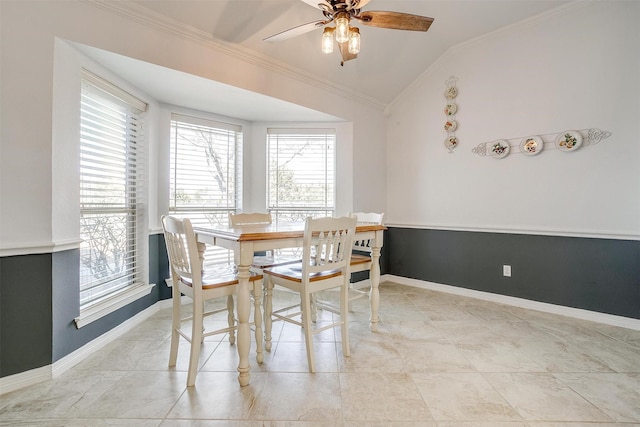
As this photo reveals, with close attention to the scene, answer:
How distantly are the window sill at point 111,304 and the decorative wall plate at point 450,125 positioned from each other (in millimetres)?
3617

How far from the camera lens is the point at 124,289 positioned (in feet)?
8.50

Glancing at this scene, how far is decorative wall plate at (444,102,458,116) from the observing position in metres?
3.51

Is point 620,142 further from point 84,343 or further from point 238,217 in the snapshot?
point 84,343

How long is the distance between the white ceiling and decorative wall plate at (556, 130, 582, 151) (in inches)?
47.4

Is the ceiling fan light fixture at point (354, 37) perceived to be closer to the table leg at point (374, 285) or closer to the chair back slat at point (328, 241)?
the chair back slat at point (328, 241)

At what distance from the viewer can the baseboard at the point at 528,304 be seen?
2581mm

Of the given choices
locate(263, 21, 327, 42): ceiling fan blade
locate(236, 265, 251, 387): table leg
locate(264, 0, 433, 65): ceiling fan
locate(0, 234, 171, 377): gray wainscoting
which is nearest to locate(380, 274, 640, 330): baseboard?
locate(236, 265, 251, 387): table leg

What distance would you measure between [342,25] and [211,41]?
51.8 inches

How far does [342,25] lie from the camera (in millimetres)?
1740

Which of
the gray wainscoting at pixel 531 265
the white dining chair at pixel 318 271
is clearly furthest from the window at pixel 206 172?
the gray wainscoting at pixel 531 265

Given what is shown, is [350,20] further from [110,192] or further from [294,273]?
[110,192]

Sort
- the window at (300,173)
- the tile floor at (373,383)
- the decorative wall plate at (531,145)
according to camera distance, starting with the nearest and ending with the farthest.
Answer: the tile floor at (373,383) → the decorative wall plate at (531,145) → the window at (300,173)

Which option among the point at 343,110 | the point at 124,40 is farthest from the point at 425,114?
the point at 124,40

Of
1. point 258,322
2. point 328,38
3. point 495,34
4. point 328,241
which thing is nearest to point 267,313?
point 258,322
